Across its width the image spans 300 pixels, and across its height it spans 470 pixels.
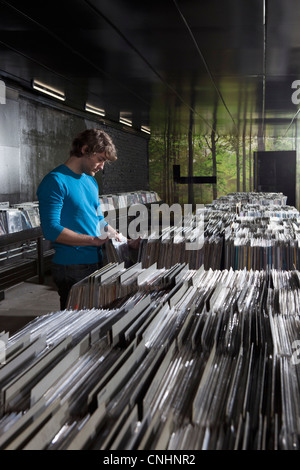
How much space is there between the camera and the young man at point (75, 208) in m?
2.59

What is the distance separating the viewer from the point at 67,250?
8.92ft

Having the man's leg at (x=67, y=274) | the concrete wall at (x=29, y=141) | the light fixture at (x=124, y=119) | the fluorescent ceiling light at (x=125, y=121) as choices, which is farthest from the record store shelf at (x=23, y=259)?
the fluorescent ceiling light at (x=125, y=121)

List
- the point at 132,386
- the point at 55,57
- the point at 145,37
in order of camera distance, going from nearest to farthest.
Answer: the point at 132,386
the point at 145,37
the point at 55,57

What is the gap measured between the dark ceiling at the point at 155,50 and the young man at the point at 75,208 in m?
1.22

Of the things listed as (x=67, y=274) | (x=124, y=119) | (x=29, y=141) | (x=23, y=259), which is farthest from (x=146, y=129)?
(x=67, y=274)

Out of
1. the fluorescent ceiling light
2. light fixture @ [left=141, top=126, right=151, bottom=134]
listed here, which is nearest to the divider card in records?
the fluorescent ceiling light

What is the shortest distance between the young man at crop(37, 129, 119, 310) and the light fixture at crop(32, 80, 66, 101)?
371 centimetres

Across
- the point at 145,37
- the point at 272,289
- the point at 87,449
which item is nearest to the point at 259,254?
the point at 272,289

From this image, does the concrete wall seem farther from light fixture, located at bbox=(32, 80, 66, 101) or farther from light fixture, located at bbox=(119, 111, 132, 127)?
light fixture, located at bbox=(119, 111, 132, 127)

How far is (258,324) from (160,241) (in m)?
1.42

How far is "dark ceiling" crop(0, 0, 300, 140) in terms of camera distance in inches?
135

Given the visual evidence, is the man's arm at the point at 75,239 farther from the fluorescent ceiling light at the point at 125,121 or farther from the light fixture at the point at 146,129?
the light fixture at the point at 146,129

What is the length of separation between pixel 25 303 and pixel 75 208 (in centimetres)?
298
